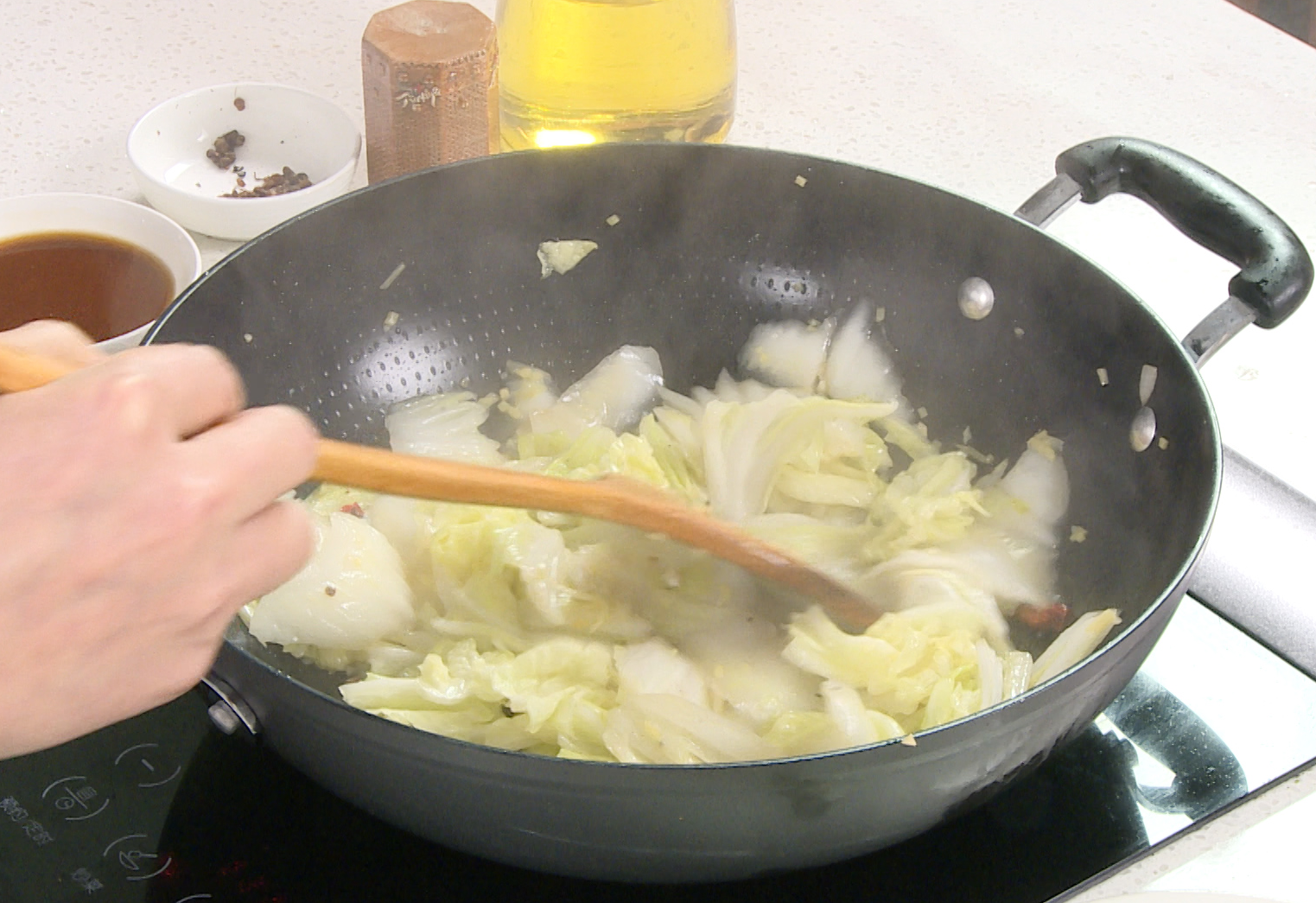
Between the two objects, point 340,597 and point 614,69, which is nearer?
point 340,597

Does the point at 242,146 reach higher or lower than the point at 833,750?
lower

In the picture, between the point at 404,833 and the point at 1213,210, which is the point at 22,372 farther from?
the point at 1213,210

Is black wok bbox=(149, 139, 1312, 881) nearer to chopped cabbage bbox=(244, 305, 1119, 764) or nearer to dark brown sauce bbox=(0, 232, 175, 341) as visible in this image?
chopped cabbage bbox=(244, 305, 1119, 764)

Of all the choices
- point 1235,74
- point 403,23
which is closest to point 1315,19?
point 1235,74

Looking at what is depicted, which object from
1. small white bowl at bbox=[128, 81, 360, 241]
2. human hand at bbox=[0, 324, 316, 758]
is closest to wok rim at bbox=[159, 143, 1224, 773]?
human hand at bbox=[0, 324, 316, 758]

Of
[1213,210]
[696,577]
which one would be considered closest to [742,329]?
[696,577]

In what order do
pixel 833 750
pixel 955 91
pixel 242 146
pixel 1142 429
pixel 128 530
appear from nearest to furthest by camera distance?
1. pixel 128 530
2. pixel 833 750
3. pixel 1142 429
4. pixel 242 146
5. pixel 955 91

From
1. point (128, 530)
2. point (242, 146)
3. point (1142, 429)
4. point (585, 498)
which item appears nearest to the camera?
point (128, 530)
